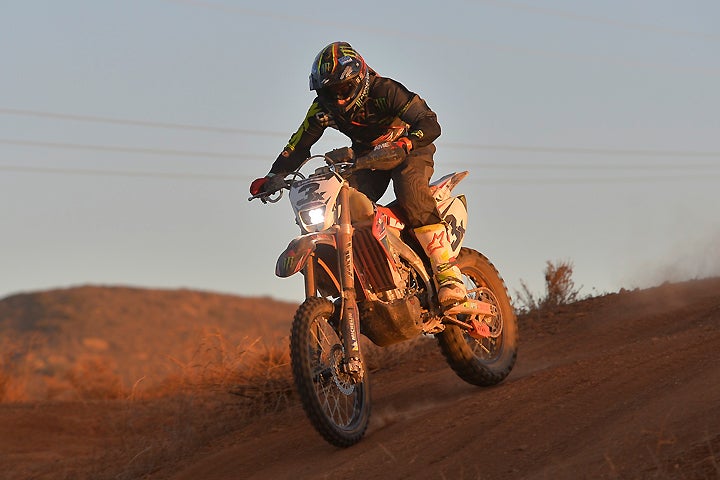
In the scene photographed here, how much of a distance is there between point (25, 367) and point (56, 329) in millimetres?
26493

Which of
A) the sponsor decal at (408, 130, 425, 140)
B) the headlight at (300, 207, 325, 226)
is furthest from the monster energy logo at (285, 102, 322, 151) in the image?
the headlight at (300, 207, 325, 226)

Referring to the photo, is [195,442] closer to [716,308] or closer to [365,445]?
[365,445]

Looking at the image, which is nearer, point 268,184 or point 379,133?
point 268,184

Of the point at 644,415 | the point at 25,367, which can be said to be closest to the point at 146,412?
the point at 25,367

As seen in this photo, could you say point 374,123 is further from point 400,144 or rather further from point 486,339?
point 486,339

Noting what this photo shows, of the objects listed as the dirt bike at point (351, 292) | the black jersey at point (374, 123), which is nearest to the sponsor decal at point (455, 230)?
the dirt bike at point (351, 292)

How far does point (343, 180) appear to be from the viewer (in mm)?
7441

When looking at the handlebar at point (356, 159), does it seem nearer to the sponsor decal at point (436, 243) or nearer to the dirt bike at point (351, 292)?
the dirt bike at point (351, 292)

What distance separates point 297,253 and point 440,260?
1421 mm

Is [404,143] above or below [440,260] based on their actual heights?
above

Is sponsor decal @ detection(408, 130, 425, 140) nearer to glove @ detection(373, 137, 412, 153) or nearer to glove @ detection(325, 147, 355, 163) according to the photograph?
glove @ detection(373, 137, 412, 153)

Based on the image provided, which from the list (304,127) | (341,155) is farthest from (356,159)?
(304,127)

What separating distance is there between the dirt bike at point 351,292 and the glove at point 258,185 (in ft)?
0.20

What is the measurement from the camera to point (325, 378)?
23.6ft
